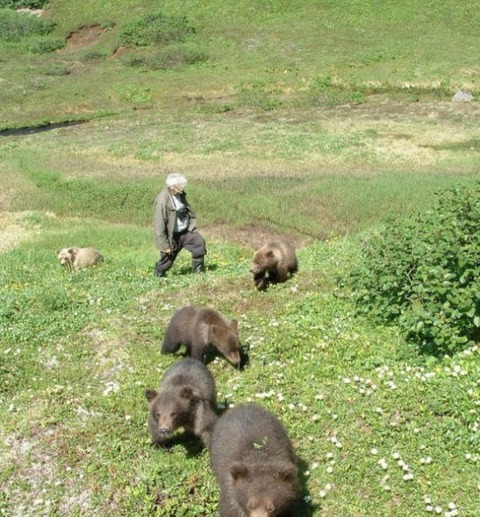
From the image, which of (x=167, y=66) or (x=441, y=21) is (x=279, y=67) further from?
(x=441, y=21)

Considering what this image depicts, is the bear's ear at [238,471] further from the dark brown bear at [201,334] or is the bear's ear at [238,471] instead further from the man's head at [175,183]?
the man's head at [175,183]

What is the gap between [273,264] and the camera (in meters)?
13.8

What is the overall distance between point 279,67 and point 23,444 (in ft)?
162

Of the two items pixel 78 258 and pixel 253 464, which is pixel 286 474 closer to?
pixel 253 464

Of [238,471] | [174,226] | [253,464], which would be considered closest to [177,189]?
[174,226]

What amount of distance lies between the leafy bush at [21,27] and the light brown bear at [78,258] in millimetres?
59204

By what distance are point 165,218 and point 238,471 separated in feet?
29.9

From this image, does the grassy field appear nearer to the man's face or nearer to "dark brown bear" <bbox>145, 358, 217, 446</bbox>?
"dark brown bear" <bbox>145, 358, 217, 446</bbox>

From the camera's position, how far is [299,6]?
6738 cm

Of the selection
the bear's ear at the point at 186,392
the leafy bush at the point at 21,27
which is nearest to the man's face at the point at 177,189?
the bear's ear at the point at 186,392

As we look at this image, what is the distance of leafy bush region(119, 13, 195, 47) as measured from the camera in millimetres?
64688

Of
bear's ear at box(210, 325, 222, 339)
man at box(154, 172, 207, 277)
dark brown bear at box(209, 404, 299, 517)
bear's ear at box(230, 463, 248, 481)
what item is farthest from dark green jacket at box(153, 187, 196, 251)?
bear's ear at box(230, 463, 248, 481)

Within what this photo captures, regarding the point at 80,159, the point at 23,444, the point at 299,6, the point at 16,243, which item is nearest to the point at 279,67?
the point at 299,6

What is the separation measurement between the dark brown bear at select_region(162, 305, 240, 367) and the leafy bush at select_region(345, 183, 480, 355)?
2.31m
